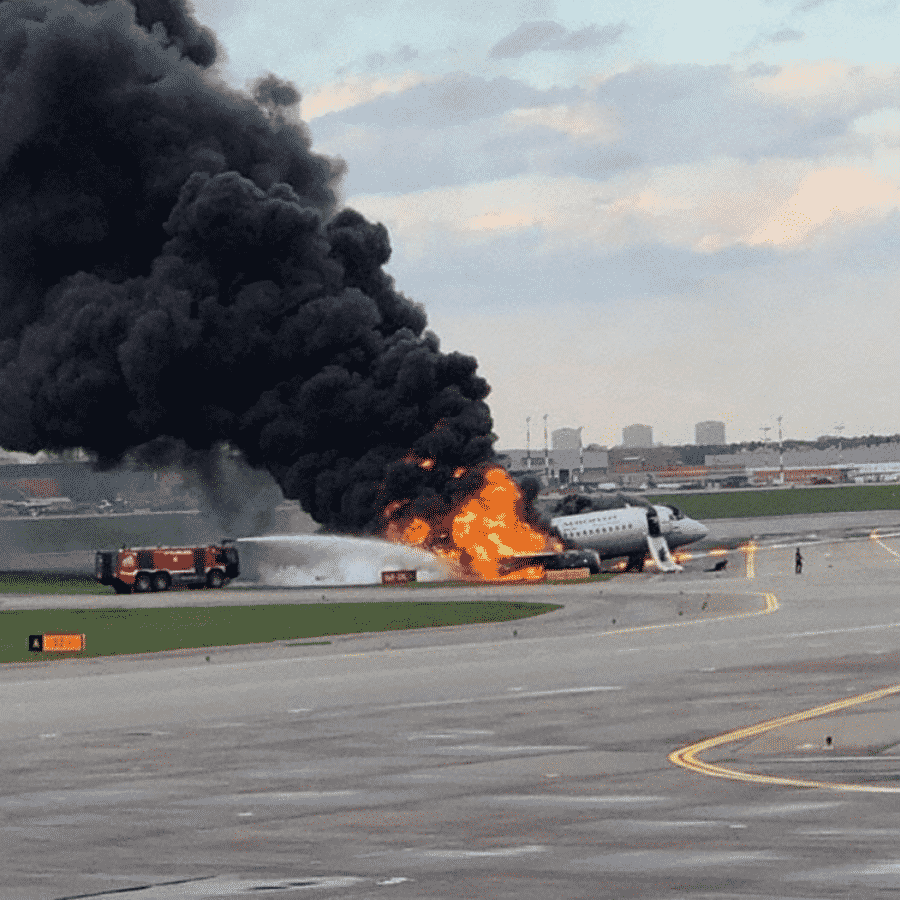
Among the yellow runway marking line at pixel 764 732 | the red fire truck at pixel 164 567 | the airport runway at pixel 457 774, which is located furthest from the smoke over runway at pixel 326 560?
the yellow runway marking line at pixel 764 732

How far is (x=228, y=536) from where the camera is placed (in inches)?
4798

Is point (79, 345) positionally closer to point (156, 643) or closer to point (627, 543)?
point (627, 543)

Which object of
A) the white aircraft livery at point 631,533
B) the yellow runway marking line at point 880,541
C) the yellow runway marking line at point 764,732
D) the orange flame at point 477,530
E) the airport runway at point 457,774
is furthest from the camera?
the yellow runway marking line at point 880,541

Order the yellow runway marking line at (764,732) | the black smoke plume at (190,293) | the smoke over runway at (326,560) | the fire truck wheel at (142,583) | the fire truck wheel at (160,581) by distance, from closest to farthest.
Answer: the yellow runway marking line at (764,732), the fire truck wheel at (142,583), the fire truck wheel at (160,581), the smoke over runway at (326,560), the black smoke plume at (190,293)

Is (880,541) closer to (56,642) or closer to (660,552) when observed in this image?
(660,552)

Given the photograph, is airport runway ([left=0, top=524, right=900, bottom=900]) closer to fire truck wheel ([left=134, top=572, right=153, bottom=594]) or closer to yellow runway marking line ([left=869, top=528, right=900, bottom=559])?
fire truck wheel ([left=134, top=572, right=153, bottom=594])

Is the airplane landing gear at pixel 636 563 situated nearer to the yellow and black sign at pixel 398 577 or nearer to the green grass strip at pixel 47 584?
the yellow and black sign at pixel 398 577

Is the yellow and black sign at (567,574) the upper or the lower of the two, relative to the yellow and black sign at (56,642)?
lower

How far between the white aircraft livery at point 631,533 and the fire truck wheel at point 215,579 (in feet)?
69.7

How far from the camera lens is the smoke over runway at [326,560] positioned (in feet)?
321

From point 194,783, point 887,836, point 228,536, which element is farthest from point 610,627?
point 228,536

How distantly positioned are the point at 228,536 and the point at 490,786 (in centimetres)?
10109

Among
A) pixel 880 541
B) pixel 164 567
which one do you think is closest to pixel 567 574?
pixel 164 567

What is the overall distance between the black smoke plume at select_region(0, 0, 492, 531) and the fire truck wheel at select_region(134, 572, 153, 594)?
12.6 meters
